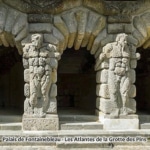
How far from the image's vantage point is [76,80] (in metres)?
10.5

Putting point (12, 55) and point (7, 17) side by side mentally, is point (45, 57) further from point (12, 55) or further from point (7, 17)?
point (12, 55)

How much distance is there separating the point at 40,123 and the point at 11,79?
4.35 meters

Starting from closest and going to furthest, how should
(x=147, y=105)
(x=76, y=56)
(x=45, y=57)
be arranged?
(x=45, y=57) < (x=147, y=105) < (x=76, y=56)

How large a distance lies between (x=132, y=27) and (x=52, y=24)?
1.60 m

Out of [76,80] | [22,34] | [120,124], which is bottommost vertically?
[120,124]

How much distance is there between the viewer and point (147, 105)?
9.45 metres

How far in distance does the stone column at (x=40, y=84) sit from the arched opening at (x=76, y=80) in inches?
126

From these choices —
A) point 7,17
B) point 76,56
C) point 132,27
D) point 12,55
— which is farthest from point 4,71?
point 132,27

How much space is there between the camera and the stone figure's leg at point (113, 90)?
6.68 metres

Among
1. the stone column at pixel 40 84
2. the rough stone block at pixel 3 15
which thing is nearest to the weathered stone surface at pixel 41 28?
the stone column at pixel 40 84

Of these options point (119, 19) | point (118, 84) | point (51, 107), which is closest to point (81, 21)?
point (119, 19)

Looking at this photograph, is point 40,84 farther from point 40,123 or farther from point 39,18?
point 39,18

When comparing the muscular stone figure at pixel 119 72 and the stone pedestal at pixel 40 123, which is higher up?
the muscular stone figure at pixel 119 72

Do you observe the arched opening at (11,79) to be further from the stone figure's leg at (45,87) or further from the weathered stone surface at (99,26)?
the weathered stone surface at (99,26)
